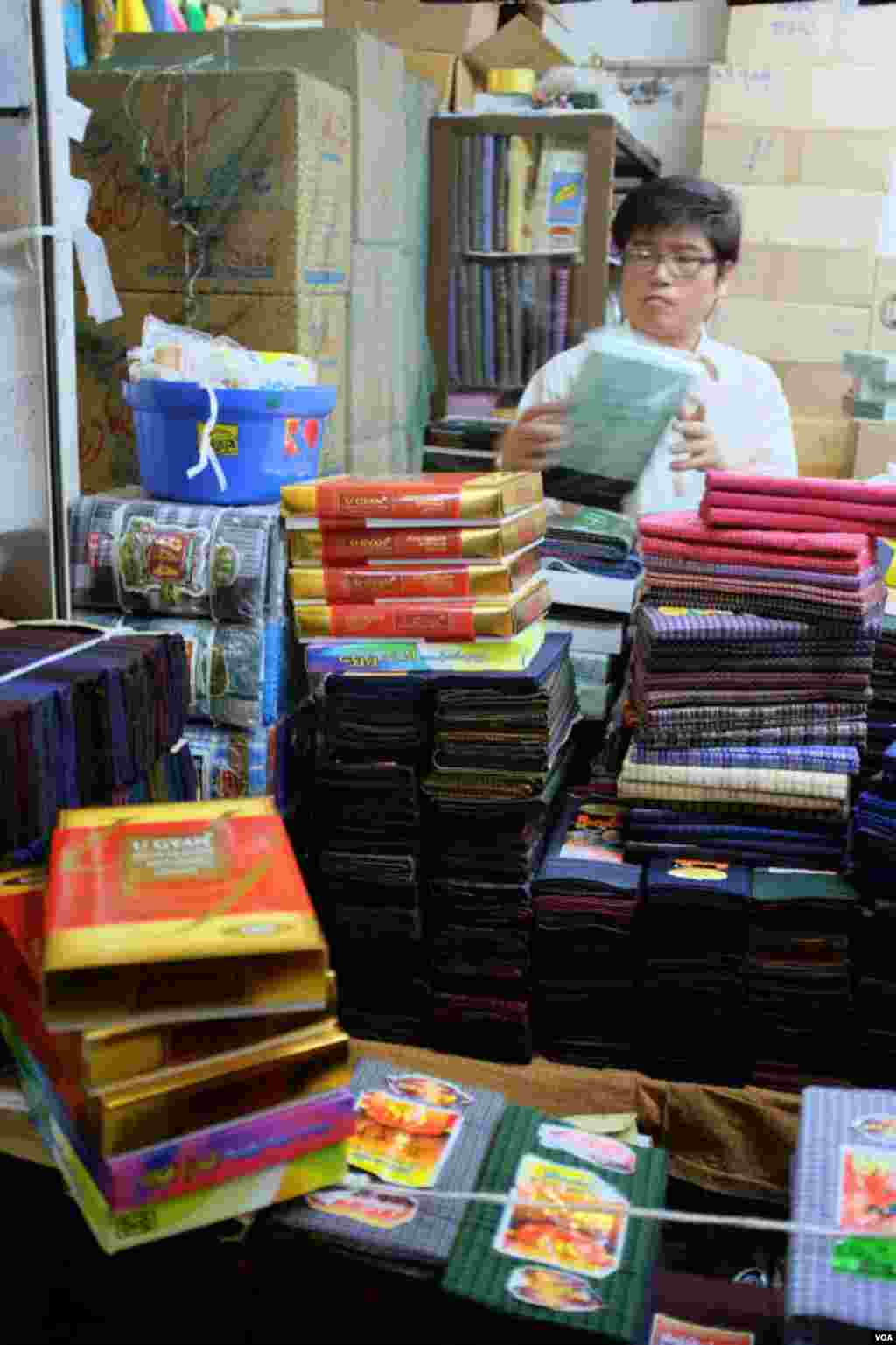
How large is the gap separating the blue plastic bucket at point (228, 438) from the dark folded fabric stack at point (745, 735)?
70 cm

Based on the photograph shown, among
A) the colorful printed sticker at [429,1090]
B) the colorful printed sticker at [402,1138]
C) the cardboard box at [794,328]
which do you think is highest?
the cardboard box at [794,328]

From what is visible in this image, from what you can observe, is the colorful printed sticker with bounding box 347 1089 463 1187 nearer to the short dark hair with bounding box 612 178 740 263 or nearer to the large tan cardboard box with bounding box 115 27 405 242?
the short dark hair with bounding box 612 178 740 263

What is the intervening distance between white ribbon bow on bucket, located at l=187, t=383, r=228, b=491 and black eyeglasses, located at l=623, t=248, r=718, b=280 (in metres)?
1.29

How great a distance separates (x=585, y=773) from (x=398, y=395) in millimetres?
1767

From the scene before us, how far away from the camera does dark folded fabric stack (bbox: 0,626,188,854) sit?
134 cm

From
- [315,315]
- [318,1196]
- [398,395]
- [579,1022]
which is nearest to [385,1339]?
[318,1196]

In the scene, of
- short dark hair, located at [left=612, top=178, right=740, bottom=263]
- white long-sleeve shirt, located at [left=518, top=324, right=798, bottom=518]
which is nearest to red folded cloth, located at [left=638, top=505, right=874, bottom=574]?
white long-sleeve shirt, located at [left=518, top=324, right=798, bottom=518]

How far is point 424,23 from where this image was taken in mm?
4152

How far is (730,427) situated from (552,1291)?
2402 millimetres

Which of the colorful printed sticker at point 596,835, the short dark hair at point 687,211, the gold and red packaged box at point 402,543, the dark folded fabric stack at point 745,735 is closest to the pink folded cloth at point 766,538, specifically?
the dark folded fabric stack at point 745,735

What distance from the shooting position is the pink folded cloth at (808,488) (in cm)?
210

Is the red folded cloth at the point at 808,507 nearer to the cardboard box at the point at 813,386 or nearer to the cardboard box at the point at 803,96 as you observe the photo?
the cardboard box at the point at 813,386

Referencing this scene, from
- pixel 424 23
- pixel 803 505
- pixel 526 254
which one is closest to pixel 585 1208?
pixel 803 505

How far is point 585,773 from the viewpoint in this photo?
2619mm
